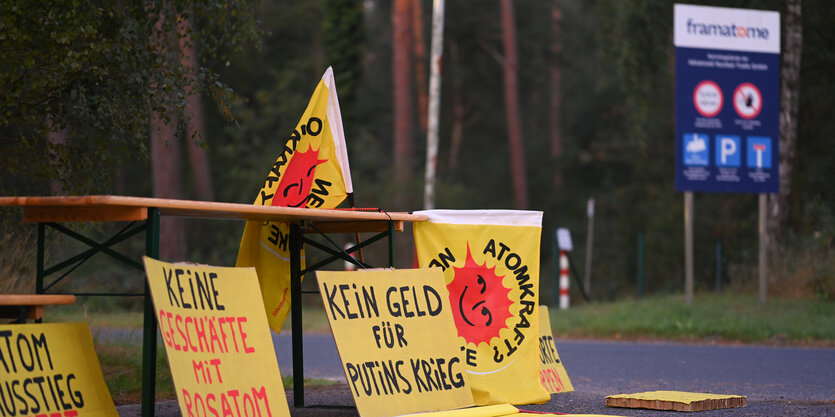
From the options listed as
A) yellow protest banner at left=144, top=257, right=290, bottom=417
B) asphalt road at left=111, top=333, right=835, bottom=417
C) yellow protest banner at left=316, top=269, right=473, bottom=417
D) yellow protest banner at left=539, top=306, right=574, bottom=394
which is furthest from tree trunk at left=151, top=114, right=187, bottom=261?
yellow protest banner at left=144, top=257, right=290, bottom=417

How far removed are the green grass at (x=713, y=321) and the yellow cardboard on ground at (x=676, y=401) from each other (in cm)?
742

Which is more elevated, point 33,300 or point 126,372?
point 33,300

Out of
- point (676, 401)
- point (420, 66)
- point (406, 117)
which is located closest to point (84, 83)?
point (676, 401)

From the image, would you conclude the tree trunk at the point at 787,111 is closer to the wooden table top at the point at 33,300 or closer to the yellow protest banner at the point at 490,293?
the yellow protest banner at the point at 490,293

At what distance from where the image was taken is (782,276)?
734 inches

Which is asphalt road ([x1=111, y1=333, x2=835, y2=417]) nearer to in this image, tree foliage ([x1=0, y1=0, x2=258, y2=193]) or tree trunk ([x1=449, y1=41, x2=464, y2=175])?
tree foliage ([x1=0, y1=0, x2=258, y2=193])

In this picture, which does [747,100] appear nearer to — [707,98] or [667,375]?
[707,98]

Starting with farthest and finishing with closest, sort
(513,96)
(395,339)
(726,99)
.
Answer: (513,96)
(726,99)
(395,339)

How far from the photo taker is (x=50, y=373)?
17.4 feet

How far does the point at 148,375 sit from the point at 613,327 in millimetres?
11727

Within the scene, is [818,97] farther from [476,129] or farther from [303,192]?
[476,129]

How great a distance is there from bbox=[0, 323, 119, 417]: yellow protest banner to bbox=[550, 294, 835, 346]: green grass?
11.2 metres

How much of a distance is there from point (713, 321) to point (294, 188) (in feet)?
32.7

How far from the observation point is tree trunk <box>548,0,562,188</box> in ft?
148
